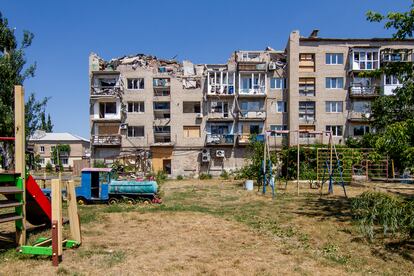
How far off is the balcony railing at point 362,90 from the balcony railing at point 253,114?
9893mm

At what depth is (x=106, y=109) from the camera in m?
43.7

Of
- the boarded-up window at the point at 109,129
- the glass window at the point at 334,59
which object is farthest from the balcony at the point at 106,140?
the glass window at the point at 334,59

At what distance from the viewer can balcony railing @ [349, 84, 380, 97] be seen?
4156cm

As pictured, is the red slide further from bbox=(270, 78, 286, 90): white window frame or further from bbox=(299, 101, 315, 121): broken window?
bbox=(270, 78, 286, 90): white window frame

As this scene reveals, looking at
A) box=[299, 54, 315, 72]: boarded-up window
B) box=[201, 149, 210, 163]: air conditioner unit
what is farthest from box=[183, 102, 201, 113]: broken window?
box=[299, 54, 315, 72]: boarded-up window

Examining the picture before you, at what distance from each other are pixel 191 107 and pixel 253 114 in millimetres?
7129

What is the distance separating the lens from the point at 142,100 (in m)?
43.5

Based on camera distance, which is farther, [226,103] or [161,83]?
[161,83]

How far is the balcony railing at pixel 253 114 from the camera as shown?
4284 cm

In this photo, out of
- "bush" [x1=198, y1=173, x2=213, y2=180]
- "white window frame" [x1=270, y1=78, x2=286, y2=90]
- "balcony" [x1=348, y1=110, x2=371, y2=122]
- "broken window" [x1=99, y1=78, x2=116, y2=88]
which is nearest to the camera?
"bush" [x1=198, y1=173, x2=213, y2=180]

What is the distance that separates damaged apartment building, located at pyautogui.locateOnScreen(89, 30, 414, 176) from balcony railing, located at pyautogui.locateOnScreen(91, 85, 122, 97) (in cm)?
4

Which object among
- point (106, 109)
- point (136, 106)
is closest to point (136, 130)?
point (136, 106)

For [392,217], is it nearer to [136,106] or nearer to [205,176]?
[205,176]

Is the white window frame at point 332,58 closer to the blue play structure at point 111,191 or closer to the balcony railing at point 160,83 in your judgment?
the balcony railing at point 160,83
